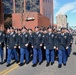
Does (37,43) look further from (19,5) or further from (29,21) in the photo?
(19,5)

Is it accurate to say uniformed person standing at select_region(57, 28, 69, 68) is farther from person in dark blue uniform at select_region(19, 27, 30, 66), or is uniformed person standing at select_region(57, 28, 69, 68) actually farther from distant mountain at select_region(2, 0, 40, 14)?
distant mountain at select_region(2, 0, 40, 14)

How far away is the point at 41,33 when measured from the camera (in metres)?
13.1

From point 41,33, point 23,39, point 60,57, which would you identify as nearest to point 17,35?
point 23,39

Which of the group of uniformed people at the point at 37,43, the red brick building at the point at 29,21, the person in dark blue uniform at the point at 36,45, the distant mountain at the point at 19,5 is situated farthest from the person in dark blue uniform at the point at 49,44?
the distant mountain at the point at 19,5

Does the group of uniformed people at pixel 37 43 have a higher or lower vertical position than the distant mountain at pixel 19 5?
lower

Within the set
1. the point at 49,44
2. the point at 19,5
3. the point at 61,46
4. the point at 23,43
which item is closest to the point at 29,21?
the point at 19,5

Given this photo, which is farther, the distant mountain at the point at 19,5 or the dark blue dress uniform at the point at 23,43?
the distant mountain at the point at 19,5

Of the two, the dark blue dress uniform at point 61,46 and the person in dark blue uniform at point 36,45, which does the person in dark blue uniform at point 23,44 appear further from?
the dark blue dress uniform at point 61,46

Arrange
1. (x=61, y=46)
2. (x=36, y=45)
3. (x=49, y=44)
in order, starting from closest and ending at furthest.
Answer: (x=61, y=46) < (x=49, y=44) < (x=36, y=45)

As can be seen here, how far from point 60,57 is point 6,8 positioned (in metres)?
97.0

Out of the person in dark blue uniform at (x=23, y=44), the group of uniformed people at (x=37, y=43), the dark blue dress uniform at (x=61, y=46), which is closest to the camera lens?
the dark blue dress uniform at (x=61, y=46)

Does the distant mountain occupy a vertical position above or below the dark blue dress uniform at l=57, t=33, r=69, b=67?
above

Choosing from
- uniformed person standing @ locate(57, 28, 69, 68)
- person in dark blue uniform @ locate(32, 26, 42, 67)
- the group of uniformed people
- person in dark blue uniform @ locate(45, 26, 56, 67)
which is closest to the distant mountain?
the group of uniformed people

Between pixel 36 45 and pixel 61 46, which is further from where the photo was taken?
pixel 36 45
